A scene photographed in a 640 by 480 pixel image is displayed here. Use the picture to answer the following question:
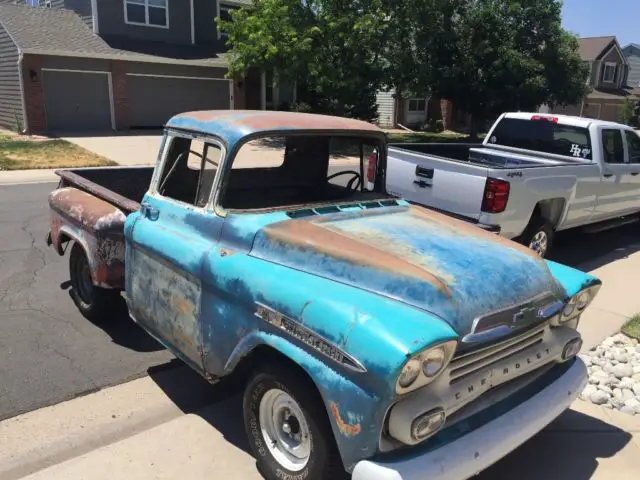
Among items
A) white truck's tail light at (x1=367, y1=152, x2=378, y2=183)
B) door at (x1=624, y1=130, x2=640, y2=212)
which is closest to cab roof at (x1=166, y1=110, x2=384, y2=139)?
white truck's tail light at (x1=367, y1=152, x2=378, y2=183)

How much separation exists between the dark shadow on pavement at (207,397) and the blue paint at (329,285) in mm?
518

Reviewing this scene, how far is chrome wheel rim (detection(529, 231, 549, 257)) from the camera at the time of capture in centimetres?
676

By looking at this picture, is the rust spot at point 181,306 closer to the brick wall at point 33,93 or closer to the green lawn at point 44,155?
the green lawn at point 44,155

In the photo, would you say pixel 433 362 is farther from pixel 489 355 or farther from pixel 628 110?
pixel 628 110

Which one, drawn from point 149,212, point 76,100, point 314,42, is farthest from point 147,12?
point 149,212

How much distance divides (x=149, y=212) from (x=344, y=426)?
2207 millimetres

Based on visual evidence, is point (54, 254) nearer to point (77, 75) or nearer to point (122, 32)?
point (77, 75)

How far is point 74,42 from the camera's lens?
21250 millimetres

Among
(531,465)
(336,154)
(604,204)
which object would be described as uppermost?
(336,154)

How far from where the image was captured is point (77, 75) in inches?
851

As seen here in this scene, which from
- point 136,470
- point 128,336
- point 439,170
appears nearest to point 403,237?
point 136,470

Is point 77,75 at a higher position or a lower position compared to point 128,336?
higher

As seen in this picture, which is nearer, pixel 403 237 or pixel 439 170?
pixel 403 237

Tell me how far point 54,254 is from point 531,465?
5961 mm
